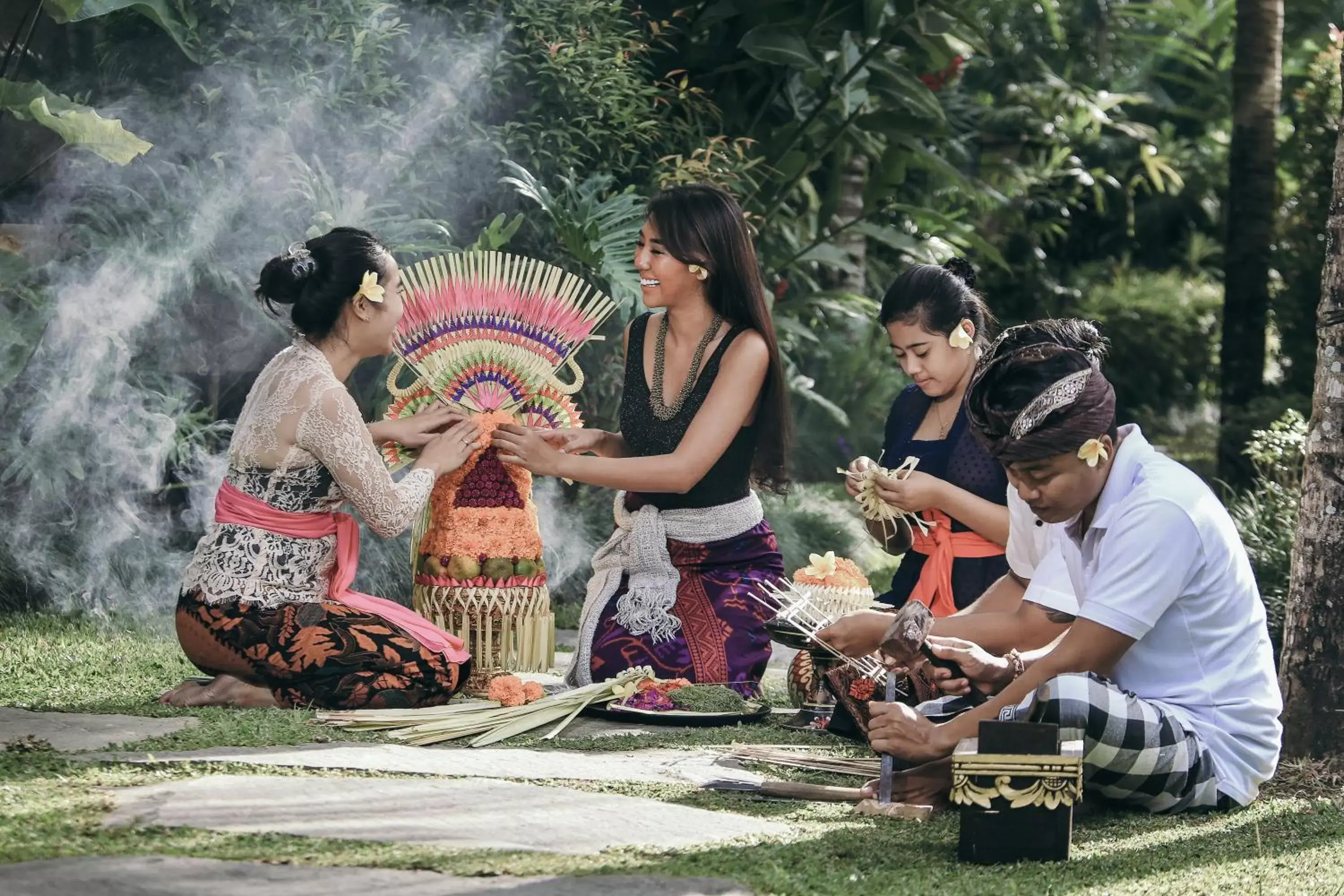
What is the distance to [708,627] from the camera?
4777mm

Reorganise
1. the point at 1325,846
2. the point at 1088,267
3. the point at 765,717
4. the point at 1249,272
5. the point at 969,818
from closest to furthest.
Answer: the point at 969,818, the point at 1325,846, the point at 765,717, the point at 1249,272, the point at 1088,267

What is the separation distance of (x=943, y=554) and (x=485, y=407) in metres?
1.36

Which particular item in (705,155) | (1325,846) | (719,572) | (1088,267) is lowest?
(1325,846)

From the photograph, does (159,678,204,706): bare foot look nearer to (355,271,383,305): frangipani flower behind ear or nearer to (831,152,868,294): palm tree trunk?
(355,271,383,305): frangipani flower behind ear

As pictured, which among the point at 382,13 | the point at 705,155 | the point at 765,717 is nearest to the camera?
the point at 765,717

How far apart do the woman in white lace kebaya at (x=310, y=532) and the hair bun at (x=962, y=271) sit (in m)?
1.50

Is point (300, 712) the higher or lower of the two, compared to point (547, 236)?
lower

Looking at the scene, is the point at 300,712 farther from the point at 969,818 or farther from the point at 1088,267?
the point at 1088,267

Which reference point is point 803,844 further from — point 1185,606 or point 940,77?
point 940,77

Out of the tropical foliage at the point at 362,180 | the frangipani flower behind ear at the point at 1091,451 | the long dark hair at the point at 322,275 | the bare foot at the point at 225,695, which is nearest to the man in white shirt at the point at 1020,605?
the frangipani flower behind ear at the point at 1091,451

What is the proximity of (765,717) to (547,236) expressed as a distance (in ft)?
9.51

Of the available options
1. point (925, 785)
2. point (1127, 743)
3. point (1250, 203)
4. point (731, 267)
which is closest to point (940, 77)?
point (1250, 203)

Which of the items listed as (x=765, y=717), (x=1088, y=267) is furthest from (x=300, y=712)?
(x=1088, y=267)

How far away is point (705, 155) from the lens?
7250 millimetres
